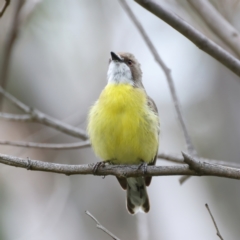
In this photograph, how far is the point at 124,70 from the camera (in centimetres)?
496

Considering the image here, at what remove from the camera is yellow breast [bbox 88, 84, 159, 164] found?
170 inches

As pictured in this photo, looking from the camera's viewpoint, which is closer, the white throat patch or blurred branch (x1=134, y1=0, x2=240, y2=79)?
blurred branch (x1=134, y1=0, x2=240, y2=79)

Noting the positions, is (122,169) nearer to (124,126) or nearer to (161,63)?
(124,126)

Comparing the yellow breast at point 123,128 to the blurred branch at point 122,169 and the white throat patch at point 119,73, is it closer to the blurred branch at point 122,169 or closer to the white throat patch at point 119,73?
the white throat patch at point 119,73

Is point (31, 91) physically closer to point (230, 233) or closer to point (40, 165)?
point (230, 233)

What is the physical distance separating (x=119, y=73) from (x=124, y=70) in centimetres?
7

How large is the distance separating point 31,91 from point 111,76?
3.45 metres

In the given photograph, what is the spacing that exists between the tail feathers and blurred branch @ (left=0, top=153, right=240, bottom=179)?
4.28 feet

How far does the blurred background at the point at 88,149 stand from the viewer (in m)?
6.89

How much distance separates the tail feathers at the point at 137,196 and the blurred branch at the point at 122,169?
4.28 ft

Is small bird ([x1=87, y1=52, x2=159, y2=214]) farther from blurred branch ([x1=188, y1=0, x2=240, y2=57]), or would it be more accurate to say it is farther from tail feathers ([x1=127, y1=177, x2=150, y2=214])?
blurred branch ([x1=188, y1=0, x2=240, y2=57])

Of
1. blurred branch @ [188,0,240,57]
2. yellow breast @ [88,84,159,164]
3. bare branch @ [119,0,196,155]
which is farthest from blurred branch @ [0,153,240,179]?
blurred branch @ [188,0,240,57]

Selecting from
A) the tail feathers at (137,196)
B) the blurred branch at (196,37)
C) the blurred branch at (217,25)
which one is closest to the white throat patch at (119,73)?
the tail feathers at (137,196)

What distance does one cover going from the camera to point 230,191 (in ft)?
23.7
